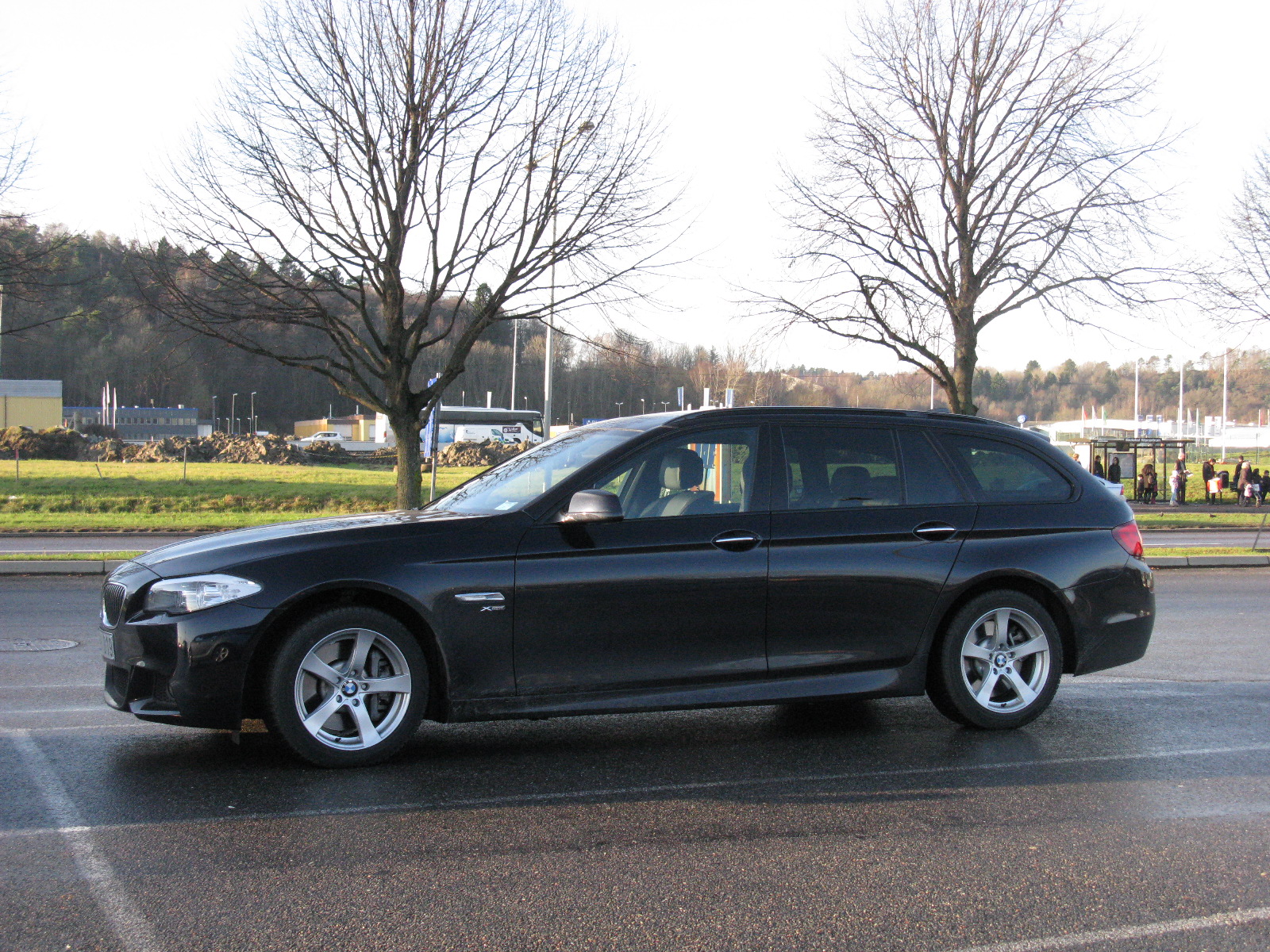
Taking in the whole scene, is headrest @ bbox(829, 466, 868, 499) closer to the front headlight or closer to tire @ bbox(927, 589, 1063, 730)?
tire @ bbox(927, 589, 1063, 730)

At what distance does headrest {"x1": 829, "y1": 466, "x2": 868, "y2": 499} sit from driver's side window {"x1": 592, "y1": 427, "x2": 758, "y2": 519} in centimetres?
43

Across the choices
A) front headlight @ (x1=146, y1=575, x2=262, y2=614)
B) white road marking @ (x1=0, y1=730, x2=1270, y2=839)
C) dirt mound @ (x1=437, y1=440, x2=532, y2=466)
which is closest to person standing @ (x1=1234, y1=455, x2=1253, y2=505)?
dirt mound @ (x1=437, y1=440, x2=532, y2=466)

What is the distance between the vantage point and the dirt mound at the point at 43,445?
179 feet

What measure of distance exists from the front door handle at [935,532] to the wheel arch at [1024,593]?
269mm

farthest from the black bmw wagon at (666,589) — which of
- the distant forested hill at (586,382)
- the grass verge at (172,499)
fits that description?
the distant forested hill at (586,382)

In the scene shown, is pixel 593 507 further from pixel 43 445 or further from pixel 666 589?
pixel 43 445

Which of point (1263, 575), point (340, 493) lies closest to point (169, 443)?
point (340, 493)

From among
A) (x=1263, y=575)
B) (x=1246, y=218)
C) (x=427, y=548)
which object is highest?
(x=1246, y=218)

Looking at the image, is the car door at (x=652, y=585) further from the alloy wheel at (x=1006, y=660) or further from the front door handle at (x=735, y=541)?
the alloy wheel at (x=1006, y=660)

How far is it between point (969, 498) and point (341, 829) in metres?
3.58

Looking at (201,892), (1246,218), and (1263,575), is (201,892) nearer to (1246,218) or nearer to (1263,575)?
(1263,575)

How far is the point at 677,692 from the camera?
524 cm

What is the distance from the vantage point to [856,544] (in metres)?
5.60

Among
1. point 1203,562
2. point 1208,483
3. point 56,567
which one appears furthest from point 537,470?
point 1208,483
